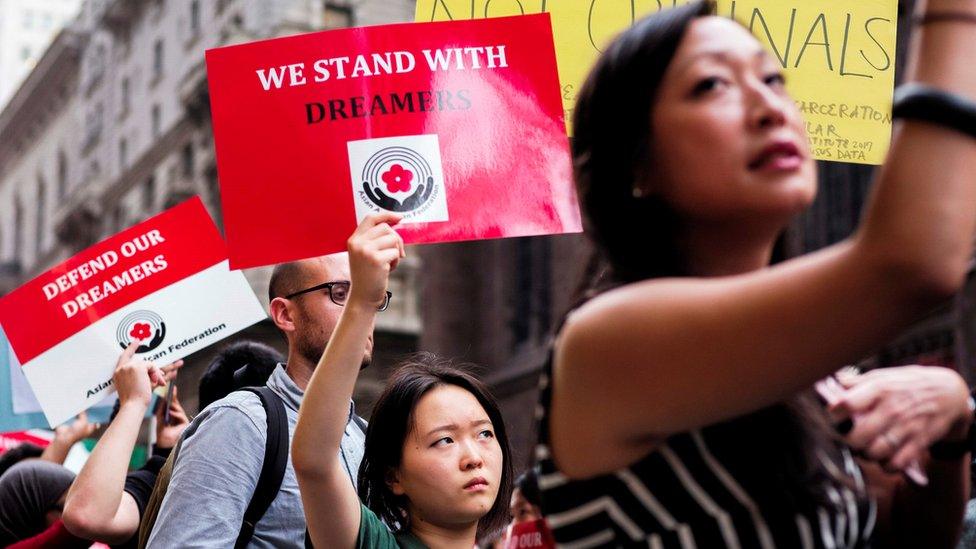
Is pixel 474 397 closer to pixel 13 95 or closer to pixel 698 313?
pixel 698 313

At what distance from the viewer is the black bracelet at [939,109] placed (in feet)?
4.53

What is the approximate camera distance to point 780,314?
1421 millimetres

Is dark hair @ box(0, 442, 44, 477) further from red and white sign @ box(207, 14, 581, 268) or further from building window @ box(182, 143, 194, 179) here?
building window @ box(182, 143, 194, 179)

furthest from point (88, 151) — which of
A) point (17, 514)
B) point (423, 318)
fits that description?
point (17, 514)

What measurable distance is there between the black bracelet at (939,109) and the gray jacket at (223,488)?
80.6 inches

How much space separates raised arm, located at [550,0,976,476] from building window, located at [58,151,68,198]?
149 ft

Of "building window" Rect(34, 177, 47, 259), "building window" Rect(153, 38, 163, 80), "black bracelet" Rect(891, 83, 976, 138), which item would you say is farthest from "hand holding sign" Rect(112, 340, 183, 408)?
"building window" Rect(34, 177, 47, 259)

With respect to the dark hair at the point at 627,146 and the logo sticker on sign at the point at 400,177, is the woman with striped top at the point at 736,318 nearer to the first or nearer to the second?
the dark hair at the point at 627,146

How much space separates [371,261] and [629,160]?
2.65ft

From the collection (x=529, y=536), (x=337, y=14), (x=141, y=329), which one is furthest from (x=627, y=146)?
(x=337, y=14)

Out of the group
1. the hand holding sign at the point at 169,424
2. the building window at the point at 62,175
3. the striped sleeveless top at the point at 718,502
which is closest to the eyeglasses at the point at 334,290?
the hand holding sign at the point at 169,424

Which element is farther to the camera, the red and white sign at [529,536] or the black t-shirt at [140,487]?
the black t-shirt at [140,487]

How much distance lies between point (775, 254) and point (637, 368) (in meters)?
0.45

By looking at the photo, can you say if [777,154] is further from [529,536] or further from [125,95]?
[125,95]
